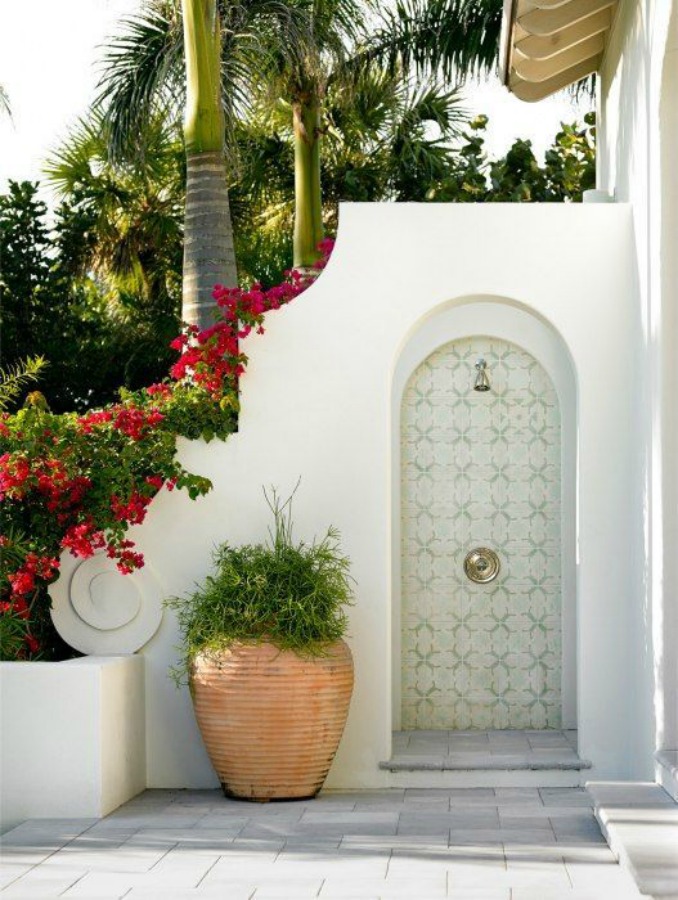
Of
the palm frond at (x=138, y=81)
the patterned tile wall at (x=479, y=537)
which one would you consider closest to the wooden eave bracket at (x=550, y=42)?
the patterned tile wall at (x=479, y=537)

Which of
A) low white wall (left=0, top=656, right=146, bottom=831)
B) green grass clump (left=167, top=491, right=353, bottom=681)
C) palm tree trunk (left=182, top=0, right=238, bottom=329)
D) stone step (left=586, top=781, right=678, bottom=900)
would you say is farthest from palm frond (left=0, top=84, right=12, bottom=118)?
stone step (left=586, top=781, right=678, bottom=900)

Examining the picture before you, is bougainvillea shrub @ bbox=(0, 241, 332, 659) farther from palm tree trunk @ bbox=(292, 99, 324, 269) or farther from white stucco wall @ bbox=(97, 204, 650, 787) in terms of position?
palm tree trunk @ bbox=(292, 99, 324, 269)

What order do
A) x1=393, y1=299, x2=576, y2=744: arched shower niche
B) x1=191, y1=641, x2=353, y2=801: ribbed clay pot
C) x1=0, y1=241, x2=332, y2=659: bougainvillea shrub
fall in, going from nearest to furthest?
1. x1=191, y1=641, x2=353, y2=801: ribbed clay pot
2. x1=0, y1=241, x2=332, y2=659: bougainvillea shrub
3. x1=393, y1=299, x2=576, y2=744: arched shower niche

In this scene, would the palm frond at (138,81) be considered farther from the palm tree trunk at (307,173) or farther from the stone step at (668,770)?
the stone step at (668,770)

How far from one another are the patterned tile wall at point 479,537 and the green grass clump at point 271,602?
42.1 inches

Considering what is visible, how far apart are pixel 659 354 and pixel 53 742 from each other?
4.02 meters

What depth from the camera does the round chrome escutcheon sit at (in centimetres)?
950

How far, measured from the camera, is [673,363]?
805 centimetres

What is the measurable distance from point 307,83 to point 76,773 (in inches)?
425

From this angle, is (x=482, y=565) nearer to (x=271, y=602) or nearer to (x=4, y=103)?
(x=271, y=602)

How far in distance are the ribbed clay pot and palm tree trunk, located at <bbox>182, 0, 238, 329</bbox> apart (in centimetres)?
487

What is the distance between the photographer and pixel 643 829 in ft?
21.9

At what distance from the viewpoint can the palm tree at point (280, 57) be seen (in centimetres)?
1250

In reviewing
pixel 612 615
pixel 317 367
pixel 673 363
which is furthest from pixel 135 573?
pixel 673 363
